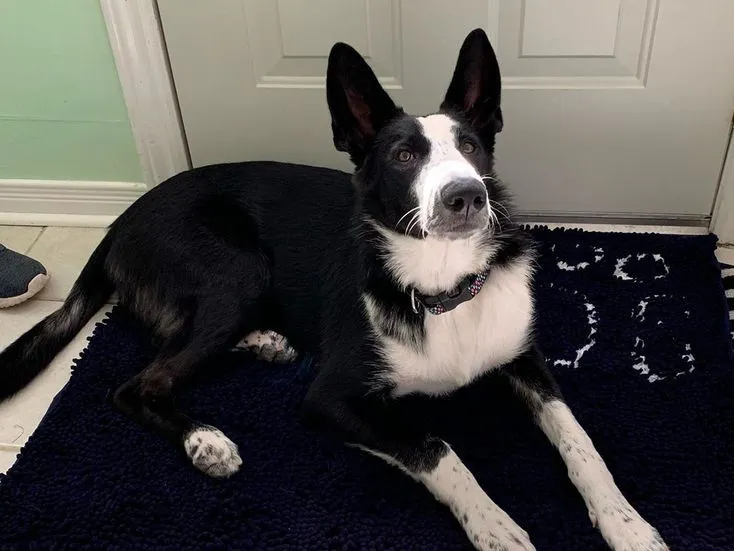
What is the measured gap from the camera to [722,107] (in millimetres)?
2219

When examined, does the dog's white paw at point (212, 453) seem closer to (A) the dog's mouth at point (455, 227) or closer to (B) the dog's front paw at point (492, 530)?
(B) the dog's front paw at point (492, 530)

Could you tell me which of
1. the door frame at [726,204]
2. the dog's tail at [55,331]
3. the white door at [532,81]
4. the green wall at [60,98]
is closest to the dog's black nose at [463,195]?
the white door at [532,81]

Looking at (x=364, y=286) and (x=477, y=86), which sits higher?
(x=477, y=86)

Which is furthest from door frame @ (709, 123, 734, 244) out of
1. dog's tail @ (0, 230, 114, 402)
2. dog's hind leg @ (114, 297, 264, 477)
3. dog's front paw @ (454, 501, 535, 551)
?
dog's tail @ (0, 230, 114, 402)

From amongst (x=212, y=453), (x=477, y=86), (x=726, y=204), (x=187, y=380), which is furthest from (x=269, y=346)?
(x=726, y=204)

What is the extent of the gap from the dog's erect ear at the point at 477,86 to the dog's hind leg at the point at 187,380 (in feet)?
2.43

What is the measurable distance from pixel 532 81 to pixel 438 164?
0.88m

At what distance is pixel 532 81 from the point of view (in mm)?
2258

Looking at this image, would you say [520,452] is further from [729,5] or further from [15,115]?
[15,115]

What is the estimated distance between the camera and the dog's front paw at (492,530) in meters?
1.48

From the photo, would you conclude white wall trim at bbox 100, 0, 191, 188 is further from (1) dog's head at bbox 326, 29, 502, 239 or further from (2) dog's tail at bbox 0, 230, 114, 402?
(1) dog's head at bbox 326, 29, 502, 239

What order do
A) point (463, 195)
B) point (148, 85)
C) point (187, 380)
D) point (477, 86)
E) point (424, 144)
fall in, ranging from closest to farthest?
point (463, 195)
point (424, 144)
point (477, 86)
point (187, 380)
point (148, 85)

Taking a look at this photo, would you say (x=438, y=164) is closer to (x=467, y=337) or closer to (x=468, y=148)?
(x=468, y=148)

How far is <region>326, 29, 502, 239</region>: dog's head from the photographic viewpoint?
58.0 inches
